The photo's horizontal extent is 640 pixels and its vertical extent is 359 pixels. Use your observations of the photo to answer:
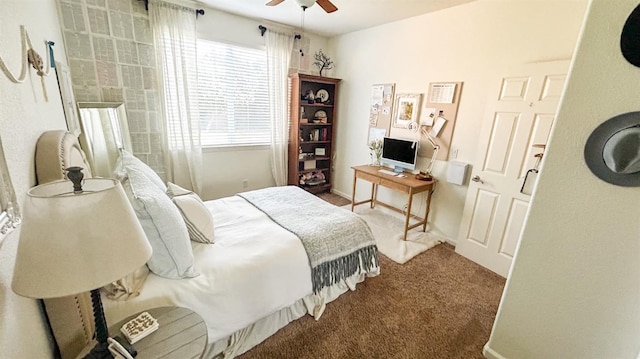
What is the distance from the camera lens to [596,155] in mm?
1166

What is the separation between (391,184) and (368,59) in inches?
76.5

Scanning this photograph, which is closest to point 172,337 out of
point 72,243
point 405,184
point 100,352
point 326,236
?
point 100,352

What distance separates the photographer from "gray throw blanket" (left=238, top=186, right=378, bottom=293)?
1792 millimetres

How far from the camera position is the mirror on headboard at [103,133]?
7.42ft

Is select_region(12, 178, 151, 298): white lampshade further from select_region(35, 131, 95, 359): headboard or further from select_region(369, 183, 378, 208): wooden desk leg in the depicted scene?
select_region(369, 183, 378, 208): wooden desk leg

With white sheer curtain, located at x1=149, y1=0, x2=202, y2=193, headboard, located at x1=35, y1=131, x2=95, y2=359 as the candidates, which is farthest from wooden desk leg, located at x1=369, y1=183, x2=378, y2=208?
headboard, located at x1=35, y1=131, x2=95, y2=359

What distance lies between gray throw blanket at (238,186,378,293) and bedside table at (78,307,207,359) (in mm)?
802

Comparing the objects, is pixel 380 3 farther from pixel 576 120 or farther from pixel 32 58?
pixel 32 58

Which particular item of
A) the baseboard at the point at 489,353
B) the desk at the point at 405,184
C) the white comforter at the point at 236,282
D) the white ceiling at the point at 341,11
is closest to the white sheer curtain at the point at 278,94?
the white ceiling at the point at 341,11

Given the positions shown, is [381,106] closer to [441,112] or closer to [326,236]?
[441,112]

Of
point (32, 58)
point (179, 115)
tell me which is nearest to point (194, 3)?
point (179, 115)

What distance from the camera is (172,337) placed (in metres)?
1.04

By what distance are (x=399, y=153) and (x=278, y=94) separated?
197cm

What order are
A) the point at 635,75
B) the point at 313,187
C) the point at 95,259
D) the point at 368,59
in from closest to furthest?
the point at 95,259 → the point at 635,75 → the point at 368,59 → the point at 313,187
